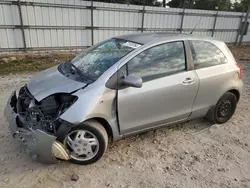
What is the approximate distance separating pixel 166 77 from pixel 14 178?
230 cm

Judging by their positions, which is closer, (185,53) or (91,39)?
(185,53)

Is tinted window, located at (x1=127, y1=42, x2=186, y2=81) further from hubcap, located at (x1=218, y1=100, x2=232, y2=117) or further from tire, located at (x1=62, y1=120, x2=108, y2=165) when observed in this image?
hubcap, located at (x1=218, y1=100, x2=232, y2=117)

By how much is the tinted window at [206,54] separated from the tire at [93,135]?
175 cm

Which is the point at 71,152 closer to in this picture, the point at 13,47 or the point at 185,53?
the point at 185,53

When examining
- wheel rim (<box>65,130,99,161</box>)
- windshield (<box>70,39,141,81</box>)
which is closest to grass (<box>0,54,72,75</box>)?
windshield (<box>70,39,141,81</box>)

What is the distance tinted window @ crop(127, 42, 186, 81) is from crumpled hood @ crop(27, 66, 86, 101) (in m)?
0.76

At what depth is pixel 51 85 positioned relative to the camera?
284cm

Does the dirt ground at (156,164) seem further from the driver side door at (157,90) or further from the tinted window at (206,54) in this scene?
the tinted window at (206,54)

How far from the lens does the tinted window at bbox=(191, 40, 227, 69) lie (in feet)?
11.1

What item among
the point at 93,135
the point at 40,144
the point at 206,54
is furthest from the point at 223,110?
the point at 40,144

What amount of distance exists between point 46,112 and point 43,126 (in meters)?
0.18

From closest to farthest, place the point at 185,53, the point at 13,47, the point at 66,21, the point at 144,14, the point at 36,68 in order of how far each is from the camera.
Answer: the point at 185,53, the point at 36,68, the point at 13,47, the point at 66,21, the point at 144,14

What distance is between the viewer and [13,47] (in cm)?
823

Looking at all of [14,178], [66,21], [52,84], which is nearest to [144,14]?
[66,21]
